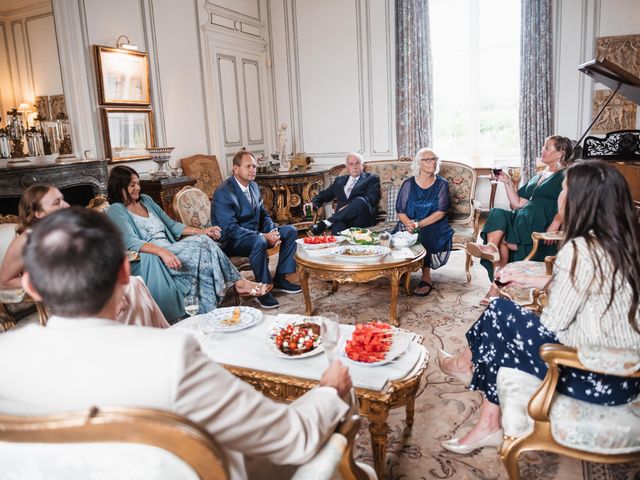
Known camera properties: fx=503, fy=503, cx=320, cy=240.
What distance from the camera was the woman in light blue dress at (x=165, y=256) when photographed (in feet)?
10.2

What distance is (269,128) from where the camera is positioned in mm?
7359

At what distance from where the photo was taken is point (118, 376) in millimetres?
837

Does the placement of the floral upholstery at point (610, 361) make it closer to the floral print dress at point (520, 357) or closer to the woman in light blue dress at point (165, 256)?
the floral print dress at point (520, 357)

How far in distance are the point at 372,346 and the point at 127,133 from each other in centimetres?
407

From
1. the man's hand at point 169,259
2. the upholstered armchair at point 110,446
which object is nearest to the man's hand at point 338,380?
the upholstered armchair at point 110,446

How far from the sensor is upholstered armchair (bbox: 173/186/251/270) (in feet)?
12.7

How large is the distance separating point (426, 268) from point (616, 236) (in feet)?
8.20

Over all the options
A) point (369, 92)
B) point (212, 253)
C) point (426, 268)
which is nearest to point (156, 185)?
point (212, 253)

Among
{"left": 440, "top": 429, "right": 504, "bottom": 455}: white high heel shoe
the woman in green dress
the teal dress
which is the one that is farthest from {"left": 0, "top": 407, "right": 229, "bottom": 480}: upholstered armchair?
the woman in green dress

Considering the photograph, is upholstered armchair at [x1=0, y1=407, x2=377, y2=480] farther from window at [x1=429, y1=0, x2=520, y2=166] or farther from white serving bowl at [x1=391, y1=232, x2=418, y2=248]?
window at [x1=429, y1=0, x2=520, y2=166]

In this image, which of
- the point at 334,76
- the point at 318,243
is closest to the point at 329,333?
the point at 318,243

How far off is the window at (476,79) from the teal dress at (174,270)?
4.32 meters

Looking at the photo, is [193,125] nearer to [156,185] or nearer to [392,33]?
[156,185]

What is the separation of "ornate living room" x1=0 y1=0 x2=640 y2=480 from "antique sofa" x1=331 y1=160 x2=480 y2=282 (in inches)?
1.0
